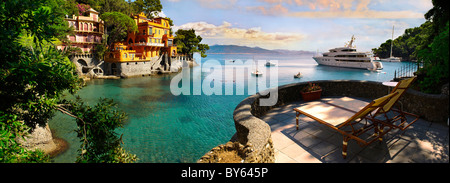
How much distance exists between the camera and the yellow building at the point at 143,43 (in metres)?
43.2

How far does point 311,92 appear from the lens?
27.9 ft

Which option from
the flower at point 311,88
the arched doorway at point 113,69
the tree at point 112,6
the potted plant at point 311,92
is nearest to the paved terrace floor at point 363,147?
the potted plant at point 311,92

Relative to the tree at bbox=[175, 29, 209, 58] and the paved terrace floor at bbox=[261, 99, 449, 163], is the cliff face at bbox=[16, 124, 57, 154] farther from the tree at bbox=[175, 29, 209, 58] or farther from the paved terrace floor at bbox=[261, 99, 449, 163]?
the tree at bbox=[175, 29, 209, 58]

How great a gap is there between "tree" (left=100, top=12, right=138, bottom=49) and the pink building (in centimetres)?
166

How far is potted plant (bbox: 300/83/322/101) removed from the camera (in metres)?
8.47

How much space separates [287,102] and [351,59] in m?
72.0

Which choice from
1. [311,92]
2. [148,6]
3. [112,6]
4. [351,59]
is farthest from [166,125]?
[351,59]

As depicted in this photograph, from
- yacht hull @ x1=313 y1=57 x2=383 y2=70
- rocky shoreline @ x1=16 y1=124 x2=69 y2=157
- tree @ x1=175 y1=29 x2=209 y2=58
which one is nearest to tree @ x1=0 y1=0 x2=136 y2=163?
rocky shoreline @ x1=16 y1=124 x2=69 y2=157

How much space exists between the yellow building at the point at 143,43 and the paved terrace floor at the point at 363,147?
4413 cm

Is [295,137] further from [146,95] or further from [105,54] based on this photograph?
[105,54]

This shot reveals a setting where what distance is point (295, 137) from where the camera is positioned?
5281 mm

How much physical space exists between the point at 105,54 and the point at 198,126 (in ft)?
116

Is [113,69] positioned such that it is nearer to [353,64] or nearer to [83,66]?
[83,66]
